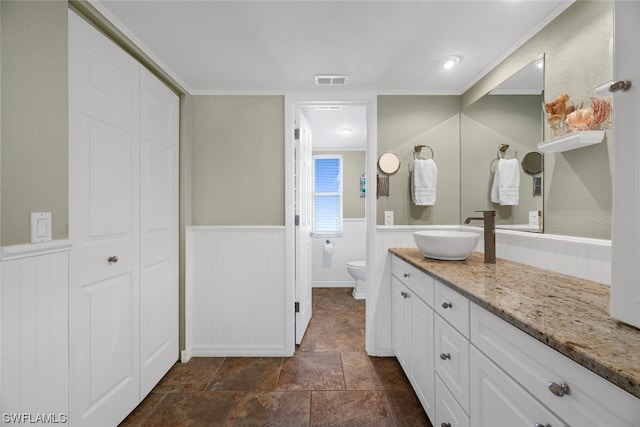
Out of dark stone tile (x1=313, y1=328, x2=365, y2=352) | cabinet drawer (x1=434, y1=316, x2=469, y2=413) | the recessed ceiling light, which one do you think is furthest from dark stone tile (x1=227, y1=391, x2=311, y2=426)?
the recessed ceiling light

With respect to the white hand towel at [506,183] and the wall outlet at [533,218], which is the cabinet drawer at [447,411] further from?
the white hand towel at [506,183]

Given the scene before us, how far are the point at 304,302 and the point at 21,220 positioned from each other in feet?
6.87

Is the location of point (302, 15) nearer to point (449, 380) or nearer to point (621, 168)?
point (621, 168)

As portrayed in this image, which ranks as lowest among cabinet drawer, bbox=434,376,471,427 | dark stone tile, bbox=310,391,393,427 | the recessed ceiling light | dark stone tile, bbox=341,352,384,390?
dark stone tile, bbox=310,391,393,427

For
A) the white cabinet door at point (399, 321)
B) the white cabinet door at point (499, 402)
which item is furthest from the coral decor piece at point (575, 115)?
the white cabinet door at point (399, 321)

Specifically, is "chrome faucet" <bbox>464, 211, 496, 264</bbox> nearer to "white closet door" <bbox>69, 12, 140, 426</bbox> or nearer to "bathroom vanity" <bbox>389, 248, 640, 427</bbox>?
"bathroom vanity" <bbox>389, 248, 640, 427</bbox>

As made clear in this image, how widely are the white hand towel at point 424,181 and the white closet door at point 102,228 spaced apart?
79.8 inches

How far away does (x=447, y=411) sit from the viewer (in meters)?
1.24

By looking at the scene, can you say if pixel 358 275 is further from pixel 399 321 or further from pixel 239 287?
pixel 239 287

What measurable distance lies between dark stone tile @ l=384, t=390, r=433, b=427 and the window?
108 inches

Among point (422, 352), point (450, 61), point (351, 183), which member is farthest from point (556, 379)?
point (351, 183)

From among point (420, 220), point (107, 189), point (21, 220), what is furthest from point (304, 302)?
point (21, 220)

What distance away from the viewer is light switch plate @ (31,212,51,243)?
1.03m

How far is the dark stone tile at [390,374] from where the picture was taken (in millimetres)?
1855
